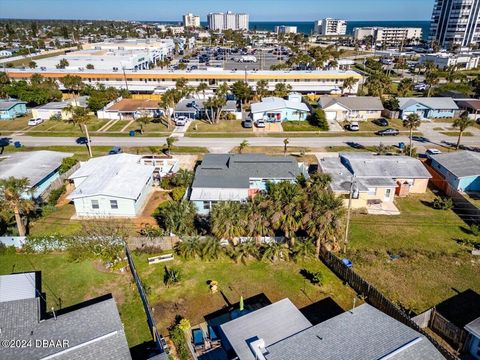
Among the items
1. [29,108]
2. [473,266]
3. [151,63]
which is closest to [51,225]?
[473,266]

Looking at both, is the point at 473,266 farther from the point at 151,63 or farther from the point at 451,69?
the point at 151,63

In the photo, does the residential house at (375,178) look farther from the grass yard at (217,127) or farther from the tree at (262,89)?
the tree at (262,89)

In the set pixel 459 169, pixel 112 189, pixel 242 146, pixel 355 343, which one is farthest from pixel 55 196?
pixel 459 169

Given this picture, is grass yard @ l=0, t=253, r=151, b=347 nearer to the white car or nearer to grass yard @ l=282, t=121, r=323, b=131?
grass yard @ l=282, t=121, r=323, b=131

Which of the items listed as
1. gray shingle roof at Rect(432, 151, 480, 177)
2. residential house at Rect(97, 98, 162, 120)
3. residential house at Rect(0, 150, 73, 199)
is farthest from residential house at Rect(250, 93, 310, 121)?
residential house at Rect(0, 150, 73, 199)

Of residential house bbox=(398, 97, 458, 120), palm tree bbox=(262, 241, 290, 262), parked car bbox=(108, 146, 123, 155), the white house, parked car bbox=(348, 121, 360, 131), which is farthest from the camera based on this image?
residential house bbox=(398, 97, 458, 120)

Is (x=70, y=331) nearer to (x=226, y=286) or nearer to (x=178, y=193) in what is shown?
(x=226, y=286)
